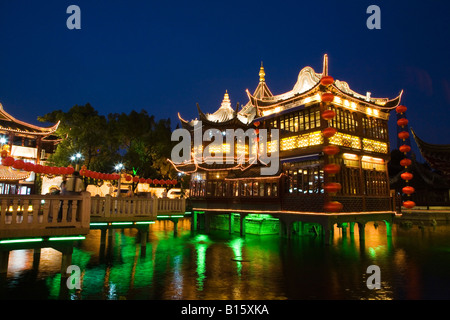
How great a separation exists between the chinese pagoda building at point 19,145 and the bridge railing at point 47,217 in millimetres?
29114

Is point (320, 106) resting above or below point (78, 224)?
above

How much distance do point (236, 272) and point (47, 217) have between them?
611 centimetres

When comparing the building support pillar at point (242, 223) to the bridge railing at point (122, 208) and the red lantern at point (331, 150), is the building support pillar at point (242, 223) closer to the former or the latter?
the red lantern at point (331, 150)

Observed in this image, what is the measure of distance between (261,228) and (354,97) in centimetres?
1057

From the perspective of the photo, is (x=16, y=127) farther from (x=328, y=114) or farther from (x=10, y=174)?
(x=328, y=114)

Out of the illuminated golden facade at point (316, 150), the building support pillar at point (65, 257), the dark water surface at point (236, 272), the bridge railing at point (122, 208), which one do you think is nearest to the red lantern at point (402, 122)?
the illuminated golden facade at point (316, 150)

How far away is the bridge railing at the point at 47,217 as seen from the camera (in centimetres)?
819

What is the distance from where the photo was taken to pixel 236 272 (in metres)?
10.7

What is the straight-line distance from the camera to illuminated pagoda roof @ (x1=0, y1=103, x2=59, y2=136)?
3487 centimetres

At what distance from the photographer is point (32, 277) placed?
9.71 metres

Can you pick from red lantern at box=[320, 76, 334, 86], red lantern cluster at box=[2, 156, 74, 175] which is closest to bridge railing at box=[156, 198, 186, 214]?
red lantern cluster at box=[2, 156, 74, 175]
